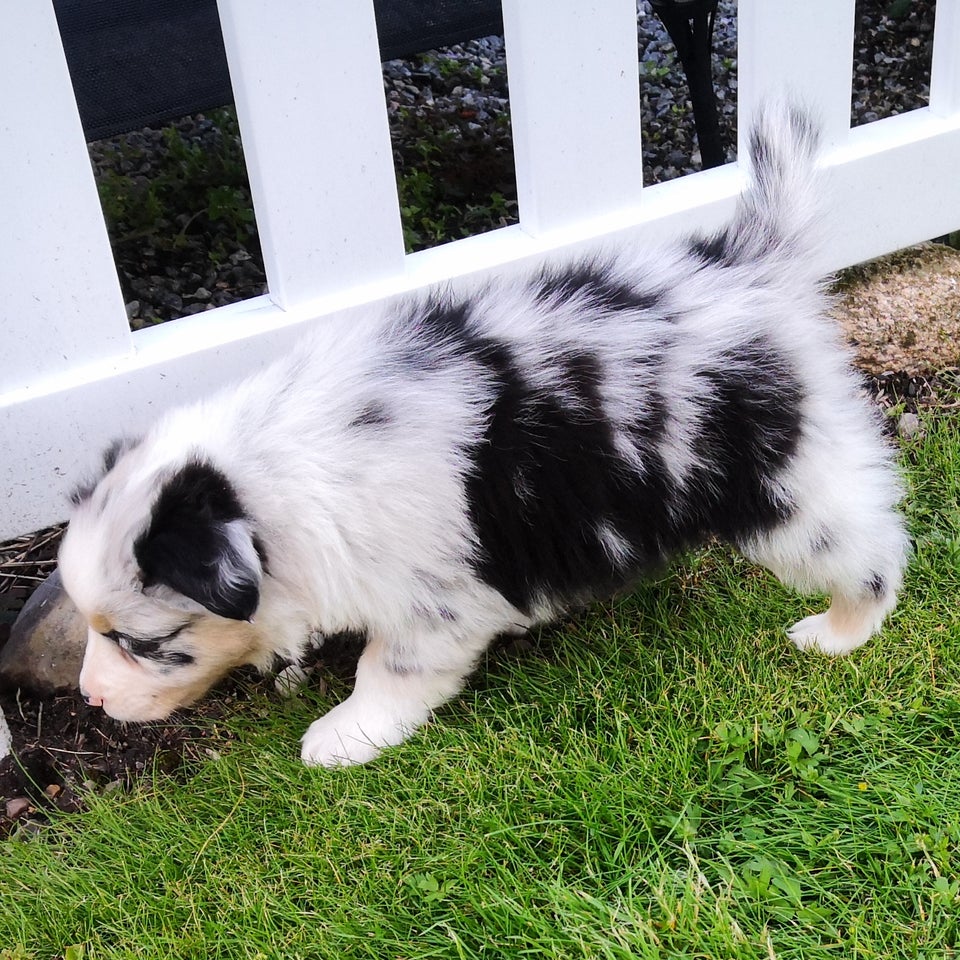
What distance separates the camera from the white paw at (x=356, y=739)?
7.90 ft

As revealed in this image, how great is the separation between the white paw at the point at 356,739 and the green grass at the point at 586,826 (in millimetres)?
39

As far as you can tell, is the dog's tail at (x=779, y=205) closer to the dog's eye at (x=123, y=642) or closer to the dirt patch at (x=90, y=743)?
the dirt patch at (x=90, y=743)

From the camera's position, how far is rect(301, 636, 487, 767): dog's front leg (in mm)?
2371

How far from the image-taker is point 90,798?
2453 mm

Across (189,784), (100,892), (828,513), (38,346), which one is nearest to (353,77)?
(38,346)

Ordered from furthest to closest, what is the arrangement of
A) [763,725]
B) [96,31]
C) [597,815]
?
[96,31] → [763,725] → [597,815]

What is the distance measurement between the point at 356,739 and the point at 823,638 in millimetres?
1061

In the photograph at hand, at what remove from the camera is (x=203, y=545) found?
1.93 meters

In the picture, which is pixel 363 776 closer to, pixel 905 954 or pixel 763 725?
pixel 763 725

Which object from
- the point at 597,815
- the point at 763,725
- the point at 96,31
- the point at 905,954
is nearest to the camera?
the point at 905,954

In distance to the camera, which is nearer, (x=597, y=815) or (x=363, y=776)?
(x=597, y=815)

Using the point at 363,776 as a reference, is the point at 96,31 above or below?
above

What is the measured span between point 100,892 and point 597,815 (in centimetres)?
97

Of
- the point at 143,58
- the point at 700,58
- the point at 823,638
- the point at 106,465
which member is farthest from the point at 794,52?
the point at 106,465
